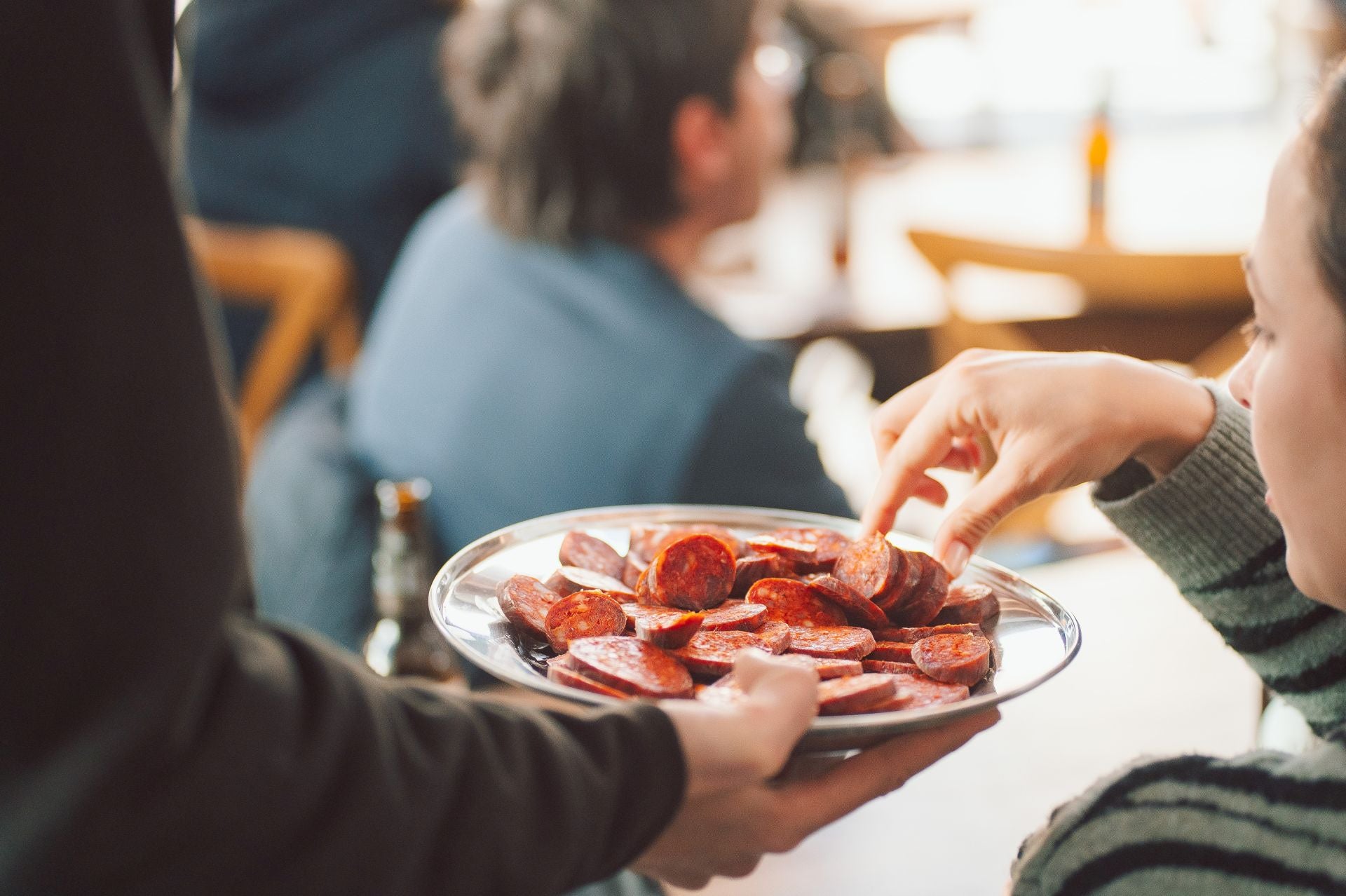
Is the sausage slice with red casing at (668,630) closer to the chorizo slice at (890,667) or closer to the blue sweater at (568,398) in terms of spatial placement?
the chorizo slice at (890,667)

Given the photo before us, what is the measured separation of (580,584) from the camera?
Answer: 2.60 ft

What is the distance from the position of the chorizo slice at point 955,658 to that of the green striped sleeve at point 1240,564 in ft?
1.01

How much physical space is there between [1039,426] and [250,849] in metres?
0.62

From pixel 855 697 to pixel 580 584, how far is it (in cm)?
22

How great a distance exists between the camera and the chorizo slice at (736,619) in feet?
2.44

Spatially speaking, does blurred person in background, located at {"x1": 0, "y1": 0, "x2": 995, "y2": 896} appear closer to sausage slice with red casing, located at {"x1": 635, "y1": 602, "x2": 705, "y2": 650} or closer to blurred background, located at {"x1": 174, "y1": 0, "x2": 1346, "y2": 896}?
sausage slice with red casing, located at {"x1": 635, "y1": 602, "x2": 705, "y2": 650}

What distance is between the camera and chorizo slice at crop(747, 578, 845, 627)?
77 centimetres

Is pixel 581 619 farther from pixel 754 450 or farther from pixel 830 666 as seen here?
pixel 754 450

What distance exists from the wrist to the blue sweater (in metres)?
0.58

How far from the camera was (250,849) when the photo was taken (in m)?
0.51

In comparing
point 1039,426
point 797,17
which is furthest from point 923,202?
point 1039,426

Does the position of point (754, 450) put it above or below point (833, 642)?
below

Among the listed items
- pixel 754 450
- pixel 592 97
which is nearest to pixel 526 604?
pixel 754 450

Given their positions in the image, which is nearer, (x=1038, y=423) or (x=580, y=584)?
(x=580, y=584)
